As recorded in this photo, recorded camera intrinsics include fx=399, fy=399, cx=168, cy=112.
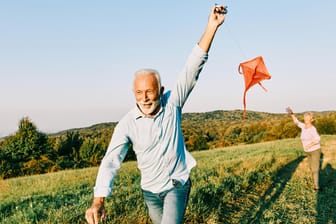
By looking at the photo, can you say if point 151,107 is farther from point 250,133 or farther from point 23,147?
point 250,133

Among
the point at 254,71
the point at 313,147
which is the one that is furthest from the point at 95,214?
the point at 313,147

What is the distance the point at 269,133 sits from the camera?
46219mm

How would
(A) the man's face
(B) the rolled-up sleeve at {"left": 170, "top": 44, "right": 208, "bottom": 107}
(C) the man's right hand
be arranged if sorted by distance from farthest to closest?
(B) the rolled-up sleeve at {"left": 170, "top": 44, "right": 208, "bottom": 107}, (A) the man's face, (C) the man's right hand

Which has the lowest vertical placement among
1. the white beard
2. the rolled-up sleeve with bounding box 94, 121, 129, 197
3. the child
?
the child

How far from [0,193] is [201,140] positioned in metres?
35.7

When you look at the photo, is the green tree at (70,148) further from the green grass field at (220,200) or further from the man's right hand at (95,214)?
the man's right hand at (95,214)

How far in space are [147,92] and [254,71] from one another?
258 inches

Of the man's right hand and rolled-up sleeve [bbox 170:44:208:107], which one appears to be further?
rolled-up sleeve [bbox 170:44:208:107]

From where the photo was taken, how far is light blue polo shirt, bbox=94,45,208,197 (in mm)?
3359

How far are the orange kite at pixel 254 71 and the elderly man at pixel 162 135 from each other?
19.4 ft

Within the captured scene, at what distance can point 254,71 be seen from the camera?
9.41 m

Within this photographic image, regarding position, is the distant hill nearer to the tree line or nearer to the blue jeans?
the tree line

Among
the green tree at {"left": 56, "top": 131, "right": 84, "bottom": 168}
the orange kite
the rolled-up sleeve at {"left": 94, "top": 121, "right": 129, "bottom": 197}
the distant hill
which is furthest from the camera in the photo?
the distant hill

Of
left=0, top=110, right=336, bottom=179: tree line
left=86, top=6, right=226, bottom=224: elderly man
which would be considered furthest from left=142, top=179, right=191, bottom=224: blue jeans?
left=0, top=110, right=336, bottom=179: tree line
